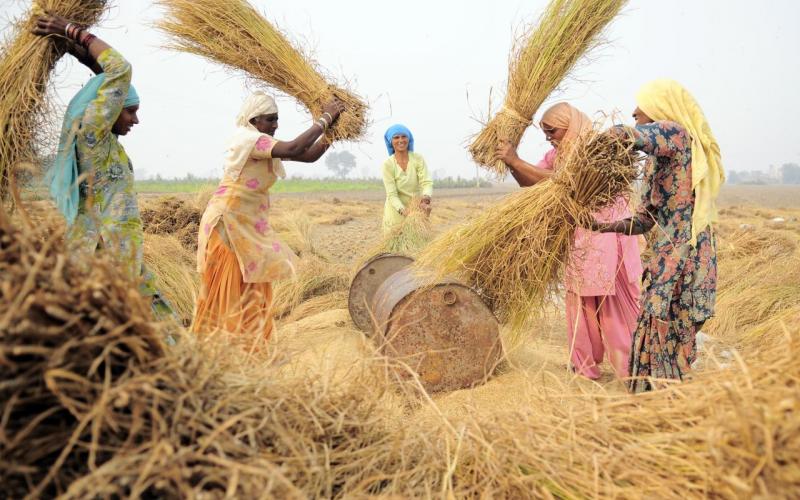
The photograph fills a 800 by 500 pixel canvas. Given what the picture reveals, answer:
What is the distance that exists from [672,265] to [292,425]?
2.16 meters

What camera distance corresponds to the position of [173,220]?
22.2ft

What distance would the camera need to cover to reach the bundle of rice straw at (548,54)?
3490mm

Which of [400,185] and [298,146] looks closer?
[298,146]

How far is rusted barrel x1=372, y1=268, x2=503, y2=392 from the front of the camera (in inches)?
133

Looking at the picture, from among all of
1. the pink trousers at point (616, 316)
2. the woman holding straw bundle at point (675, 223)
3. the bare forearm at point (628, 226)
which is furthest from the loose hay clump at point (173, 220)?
the woman holding straw bundle at point (675, 223)

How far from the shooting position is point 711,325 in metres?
5.05

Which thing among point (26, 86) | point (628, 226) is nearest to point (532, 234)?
point (628, 226)

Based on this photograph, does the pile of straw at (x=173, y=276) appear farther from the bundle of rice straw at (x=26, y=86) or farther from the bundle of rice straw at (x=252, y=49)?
the bundle of rice straw at (x=26, y=86)

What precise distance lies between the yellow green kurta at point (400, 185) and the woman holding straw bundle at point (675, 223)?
306 cm

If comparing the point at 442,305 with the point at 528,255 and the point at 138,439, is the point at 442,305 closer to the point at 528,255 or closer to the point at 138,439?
the point at 528,255

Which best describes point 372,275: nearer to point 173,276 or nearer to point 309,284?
point 309,284

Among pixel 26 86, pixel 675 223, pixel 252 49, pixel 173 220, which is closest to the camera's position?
pixel 26 86

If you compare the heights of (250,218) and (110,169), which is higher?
(110,169)

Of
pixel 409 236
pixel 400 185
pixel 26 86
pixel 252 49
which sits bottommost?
pixel 409 236
